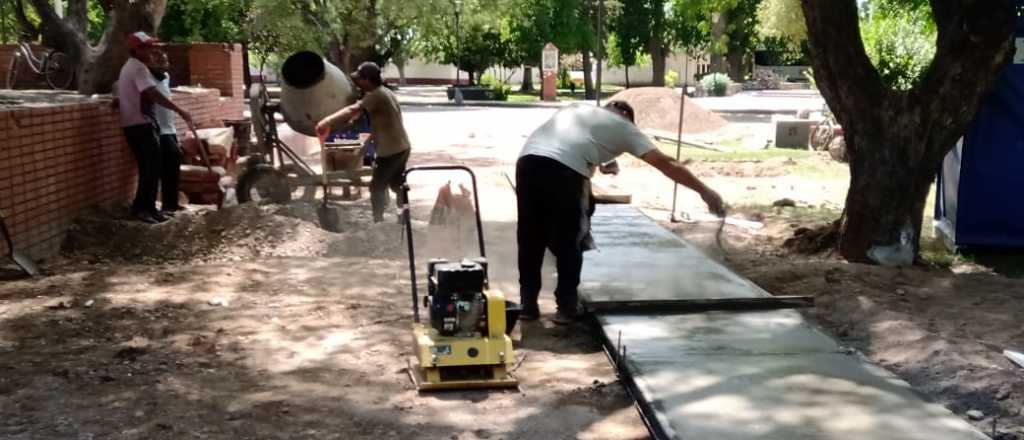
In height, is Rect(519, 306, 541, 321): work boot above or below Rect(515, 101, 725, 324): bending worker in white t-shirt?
below

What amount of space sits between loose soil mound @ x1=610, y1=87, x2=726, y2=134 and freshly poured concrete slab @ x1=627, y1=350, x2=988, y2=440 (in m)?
19.2

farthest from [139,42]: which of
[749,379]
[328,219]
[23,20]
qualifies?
[23,20]

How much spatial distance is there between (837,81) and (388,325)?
4.72m

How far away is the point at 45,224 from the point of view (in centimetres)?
739

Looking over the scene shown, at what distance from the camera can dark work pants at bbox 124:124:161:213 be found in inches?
336

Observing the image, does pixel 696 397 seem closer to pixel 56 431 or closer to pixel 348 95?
pixel 56 431

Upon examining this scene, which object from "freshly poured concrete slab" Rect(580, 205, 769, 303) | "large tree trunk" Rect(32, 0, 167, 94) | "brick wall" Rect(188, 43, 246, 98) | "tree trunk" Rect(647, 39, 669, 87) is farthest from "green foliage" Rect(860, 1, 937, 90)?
"tree trunk" Rect(647, 39, 669, 87)

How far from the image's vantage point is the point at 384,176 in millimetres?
9125

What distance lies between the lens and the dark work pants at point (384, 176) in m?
9.09

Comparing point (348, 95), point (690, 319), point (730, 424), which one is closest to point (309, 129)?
point (348, 95)

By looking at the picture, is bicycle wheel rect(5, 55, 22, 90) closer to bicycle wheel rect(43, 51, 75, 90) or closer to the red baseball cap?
bicycle wheel rect(43, 51, 75, 90)

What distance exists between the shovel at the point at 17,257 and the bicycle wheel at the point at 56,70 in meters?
8.54

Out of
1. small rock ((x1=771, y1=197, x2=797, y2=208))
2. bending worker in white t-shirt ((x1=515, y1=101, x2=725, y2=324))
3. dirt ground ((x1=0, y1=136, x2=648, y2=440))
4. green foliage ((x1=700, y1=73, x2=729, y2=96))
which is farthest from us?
green foliage ((x1=700, y1=73, x2=729, y2=96))

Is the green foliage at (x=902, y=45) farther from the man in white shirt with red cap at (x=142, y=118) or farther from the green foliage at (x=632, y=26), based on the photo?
the green foliage at (x=632, y=26)
